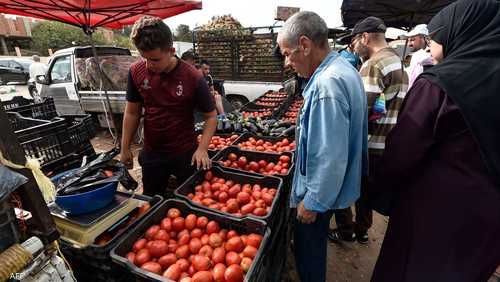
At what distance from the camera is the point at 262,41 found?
7898mm

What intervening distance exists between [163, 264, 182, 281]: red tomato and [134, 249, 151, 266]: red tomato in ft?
0.48

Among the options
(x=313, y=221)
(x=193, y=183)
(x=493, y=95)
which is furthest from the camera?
(x=193, y=183)

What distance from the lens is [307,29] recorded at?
147cm

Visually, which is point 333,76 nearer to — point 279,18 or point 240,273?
point 240,273

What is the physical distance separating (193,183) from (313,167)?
1094 millimetres

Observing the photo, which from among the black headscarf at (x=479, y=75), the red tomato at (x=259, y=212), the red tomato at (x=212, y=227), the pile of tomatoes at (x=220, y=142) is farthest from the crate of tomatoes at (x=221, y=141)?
the black headscarf at (x=479, y=75)

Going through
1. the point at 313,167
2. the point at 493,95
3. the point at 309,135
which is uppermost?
the point at 493,95

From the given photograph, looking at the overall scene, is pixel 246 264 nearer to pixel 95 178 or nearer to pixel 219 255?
pixel 219 255

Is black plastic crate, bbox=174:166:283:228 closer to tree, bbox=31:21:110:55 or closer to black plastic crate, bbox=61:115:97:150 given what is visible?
black plastic crate, bbox=61:115:97:150

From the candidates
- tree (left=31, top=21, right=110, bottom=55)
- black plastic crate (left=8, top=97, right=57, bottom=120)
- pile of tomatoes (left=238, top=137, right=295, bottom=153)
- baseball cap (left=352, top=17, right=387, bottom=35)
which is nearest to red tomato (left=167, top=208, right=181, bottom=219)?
pile of tomatoes (left=238, top=137, right=295, bottom=153)

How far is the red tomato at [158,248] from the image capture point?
1477 millimetres

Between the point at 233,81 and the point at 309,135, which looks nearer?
the point at 309,135

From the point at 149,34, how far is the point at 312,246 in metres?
1.96

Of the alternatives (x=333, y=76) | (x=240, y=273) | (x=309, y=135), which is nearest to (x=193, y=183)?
(x=240, y=273)
